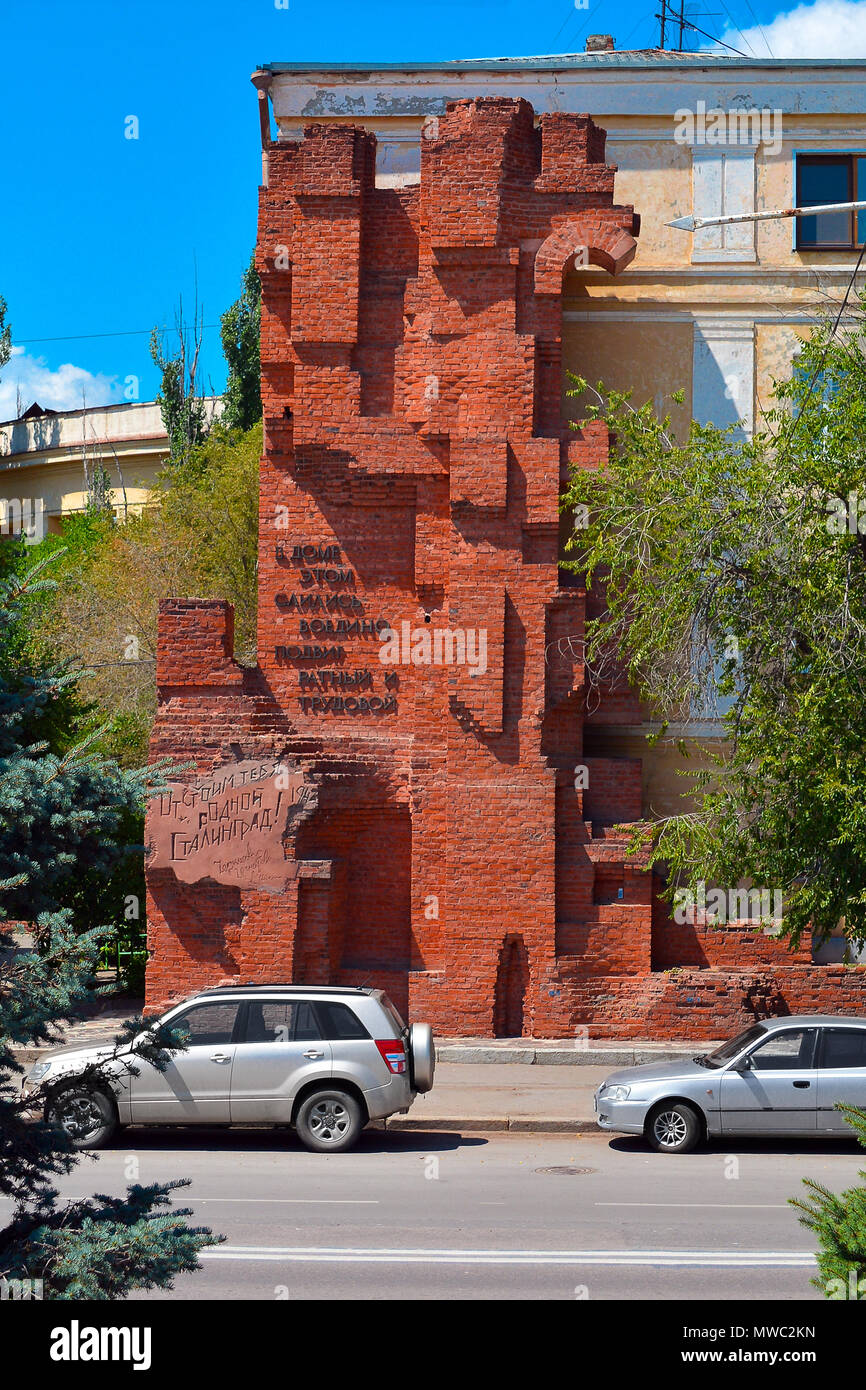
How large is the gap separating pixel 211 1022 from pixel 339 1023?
1250 millimetres

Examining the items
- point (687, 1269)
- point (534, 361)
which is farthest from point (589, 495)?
point (687, 1269)

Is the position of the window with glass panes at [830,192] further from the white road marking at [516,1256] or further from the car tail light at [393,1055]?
the white road marking at [516,1256]

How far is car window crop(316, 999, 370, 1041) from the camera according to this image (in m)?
13.6

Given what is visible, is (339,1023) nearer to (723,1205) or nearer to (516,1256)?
(723,1205)

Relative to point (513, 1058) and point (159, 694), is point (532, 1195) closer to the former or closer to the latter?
point (513, 1058)

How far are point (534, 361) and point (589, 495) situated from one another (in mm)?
2218

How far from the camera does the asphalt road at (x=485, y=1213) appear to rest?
919cm

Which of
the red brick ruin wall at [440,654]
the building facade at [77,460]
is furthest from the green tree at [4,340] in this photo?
the red brick ruin wall at [440,654]

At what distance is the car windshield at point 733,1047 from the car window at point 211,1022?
4.69 meters

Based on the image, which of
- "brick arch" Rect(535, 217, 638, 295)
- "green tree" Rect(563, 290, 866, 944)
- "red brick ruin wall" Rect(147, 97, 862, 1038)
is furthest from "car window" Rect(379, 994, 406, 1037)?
"brick arch" Rect(535, 217, 638, 295)

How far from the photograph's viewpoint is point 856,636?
1488 centimetres

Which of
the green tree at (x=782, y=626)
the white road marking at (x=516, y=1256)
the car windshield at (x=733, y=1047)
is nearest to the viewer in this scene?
the white road marking at (x=516, y=1256)

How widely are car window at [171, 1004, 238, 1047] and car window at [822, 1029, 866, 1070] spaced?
18.8 ft

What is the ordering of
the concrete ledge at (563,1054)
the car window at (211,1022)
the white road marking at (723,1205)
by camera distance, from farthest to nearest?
the concrete ledge at (563,1054), the car window at (211,1022), the white road marking at (723,1205)
